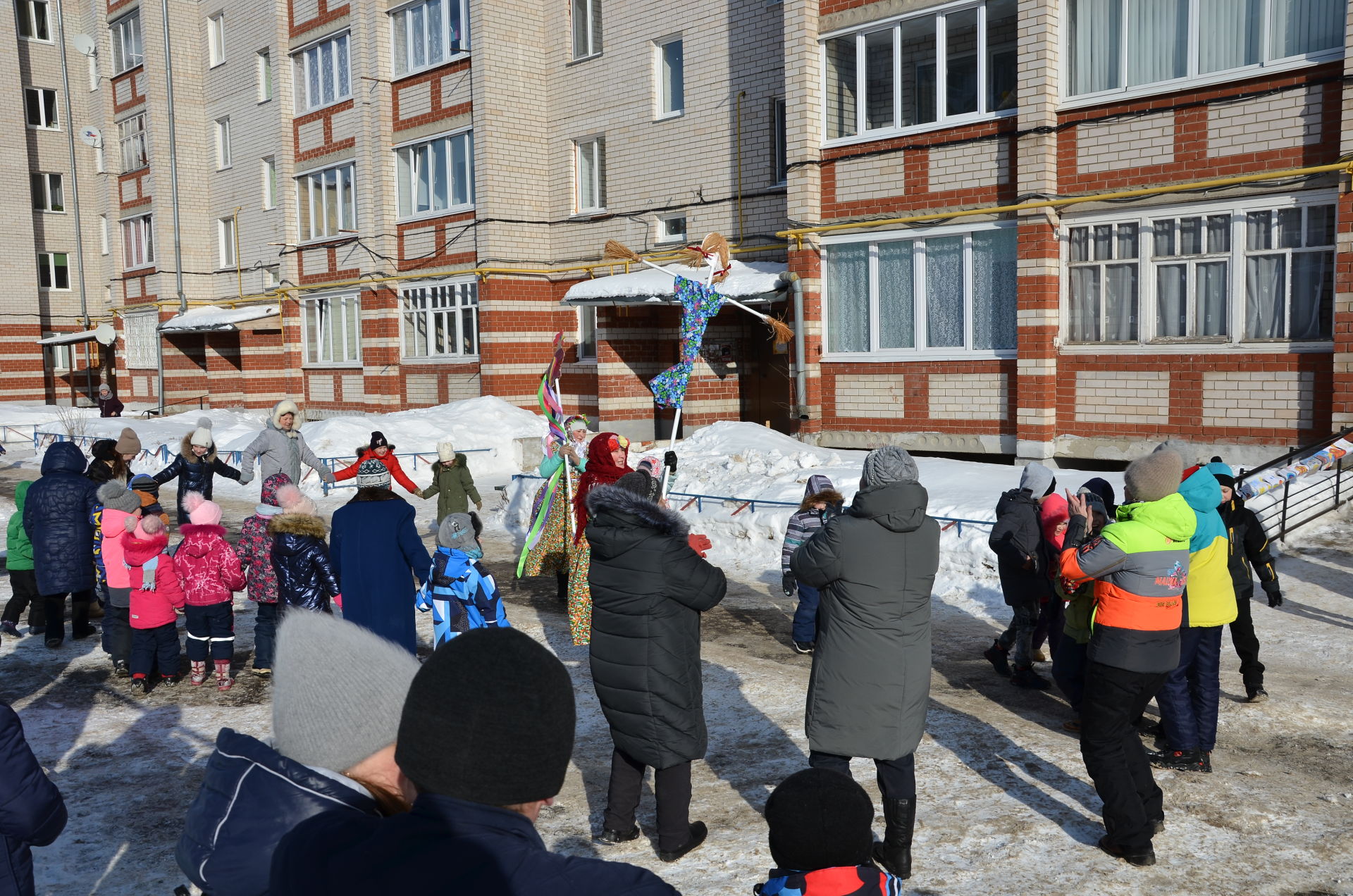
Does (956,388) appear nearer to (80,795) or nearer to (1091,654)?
(1091,654)

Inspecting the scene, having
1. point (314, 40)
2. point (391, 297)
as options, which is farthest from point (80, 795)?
point (314, 40)

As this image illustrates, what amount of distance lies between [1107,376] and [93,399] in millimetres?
37788

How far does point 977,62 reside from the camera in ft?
48.7

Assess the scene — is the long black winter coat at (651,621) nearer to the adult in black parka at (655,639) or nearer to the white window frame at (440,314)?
the adult in black parka at (655,639)

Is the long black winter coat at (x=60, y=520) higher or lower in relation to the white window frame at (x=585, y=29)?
lower

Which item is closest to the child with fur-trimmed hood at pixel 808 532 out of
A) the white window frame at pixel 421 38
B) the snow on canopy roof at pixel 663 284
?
the snow on canopy roof at pixel 663 284

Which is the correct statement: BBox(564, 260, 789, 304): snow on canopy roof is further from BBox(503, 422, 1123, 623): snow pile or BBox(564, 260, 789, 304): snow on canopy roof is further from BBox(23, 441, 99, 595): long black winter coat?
BBox(23, 441, 99, 595): long black winter coat

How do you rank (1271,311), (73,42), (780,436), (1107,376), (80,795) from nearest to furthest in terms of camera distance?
(80,795), (1271,311), (1107,376), (780,436), (73,42)

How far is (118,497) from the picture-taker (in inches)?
297

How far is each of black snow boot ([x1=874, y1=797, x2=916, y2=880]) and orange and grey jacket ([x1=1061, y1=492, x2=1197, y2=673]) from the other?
110cm

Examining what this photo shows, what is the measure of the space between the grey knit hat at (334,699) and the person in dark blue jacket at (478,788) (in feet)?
0.60

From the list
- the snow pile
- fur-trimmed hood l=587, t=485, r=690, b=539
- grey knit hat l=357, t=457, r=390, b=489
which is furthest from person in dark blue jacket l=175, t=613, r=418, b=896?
the snow pile

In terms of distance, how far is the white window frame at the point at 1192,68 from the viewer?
1223 centimetres

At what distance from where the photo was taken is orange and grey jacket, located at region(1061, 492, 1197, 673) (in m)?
4.69
